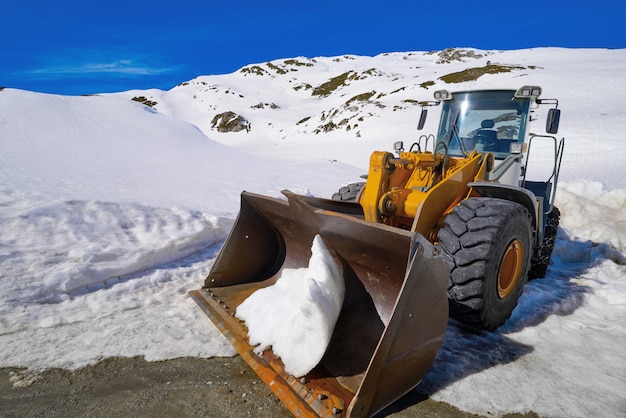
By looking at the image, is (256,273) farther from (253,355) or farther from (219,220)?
(219,220)

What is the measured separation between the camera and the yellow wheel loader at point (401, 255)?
8.09 feet

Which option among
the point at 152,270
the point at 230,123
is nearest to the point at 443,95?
the point at 152,270

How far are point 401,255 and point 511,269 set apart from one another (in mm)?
1674

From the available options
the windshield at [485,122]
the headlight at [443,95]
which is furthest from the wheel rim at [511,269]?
the headlight at [443,95]

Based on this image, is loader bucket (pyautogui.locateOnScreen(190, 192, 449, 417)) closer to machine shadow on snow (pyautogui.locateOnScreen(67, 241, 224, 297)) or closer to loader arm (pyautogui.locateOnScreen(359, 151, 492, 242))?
loader arm (pyautogui.locateOnScreen(359, 151, 492, 242))

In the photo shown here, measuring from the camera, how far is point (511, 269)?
389 centimetres

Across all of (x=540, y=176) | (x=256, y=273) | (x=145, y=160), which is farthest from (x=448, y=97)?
(x=540, y=176)

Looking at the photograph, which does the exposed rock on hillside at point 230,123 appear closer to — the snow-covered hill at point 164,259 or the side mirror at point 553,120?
the snow-covered hill at point 164,259

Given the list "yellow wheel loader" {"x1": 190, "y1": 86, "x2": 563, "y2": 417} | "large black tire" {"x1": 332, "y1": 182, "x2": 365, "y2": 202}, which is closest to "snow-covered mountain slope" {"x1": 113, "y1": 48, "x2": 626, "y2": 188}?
"yellow wheel loader" {"x1": 190, "y1": 86, "x2": 563, "y2": 417}

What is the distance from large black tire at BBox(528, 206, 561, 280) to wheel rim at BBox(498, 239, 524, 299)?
1.31 metres

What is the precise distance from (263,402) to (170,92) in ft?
275

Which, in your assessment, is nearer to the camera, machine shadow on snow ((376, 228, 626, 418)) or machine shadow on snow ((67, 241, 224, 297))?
machine shadow on snow ((376, 228, 626, 418))

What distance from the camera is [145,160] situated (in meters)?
10.3

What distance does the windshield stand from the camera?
4.93 metres
